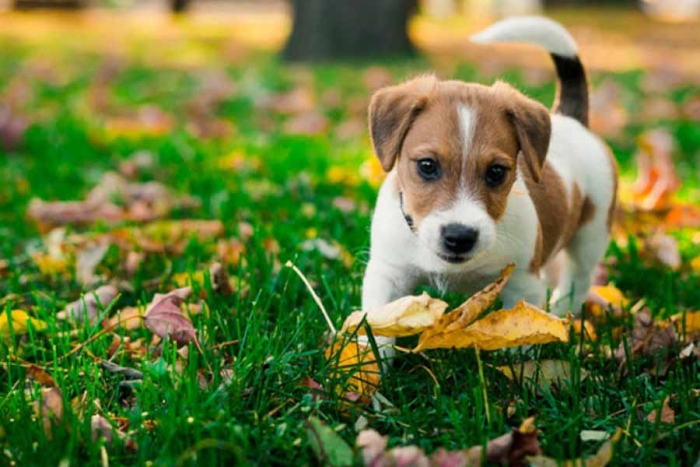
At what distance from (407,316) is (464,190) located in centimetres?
54

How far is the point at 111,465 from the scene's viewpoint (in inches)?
85.4

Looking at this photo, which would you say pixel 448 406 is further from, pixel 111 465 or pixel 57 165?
pixel 57 165

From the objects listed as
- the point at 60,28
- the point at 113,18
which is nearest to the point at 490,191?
the point at 60,28

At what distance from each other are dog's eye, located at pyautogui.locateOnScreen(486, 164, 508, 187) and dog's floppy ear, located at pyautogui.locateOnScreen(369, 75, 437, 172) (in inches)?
13.4

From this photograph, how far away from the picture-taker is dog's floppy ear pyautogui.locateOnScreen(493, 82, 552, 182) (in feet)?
9.88

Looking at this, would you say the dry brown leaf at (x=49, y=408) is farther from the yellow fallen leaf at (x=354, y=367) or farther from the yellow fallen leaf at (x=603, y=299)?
the yellow fallen leaf at (x=603, y=299)

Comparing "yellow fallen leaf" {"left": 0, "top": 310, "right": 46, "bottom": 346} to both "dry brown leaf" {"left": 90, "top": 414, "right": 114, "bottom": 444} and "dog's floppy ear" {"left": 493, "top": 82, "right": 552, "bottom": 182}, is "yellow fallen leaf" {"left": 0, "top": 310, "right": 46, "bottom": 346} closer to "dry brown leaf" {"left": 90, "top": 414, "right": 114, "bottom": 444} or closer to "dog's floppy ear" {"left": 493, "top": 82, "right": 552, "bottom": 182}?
"dry brown leaf" {"left": 90, "top": 414, "right": 114, "bottom": 444}

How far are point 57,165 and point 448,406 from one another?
14.3 feet

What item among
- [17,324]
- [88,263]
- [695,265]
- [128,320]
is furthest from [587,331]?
[88,263]

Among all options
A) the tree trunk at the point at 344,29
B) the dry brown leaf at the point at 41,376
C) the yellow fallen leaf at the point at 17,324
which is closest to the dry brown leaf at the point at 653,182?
the yellow fallen leaf at the point at 17,324

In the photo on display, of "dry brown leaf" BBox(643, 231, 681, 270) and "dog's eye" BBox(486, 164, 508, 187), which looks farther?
"dry brown leaf" BBox(643, 231, 681, 270)

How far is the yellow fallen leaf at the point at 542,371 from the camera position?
2.64m

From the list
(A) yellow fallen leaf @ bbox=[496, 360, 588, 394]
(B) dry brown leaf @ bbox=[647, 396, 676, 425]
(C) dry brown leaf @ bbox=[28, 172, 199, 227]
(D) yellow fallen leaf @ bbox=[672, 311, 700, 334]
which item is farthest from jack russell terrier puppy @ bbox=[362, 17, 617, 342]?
(C) dry brown leaf @ bbox=[28, 172, 199, 227]

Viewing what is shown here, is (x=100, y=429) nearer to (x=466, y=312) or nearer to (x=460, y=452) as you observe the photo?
(x=460, y=452)
